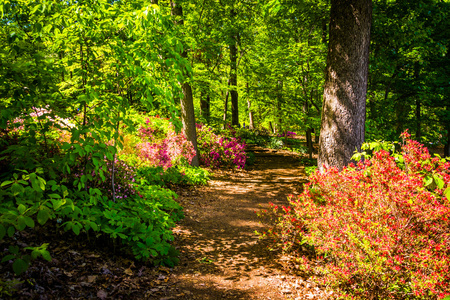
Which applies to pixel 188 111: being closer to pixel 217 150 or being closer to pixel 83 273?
pixel 217 150

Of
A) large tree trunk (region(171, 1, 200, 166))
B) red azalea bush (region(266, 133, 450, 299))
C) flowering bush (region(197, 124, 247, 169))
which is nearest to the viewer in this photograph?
red azalea bush (region(266, 133, 450, 299))

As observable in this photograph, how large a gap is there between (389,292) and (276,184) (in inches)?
251

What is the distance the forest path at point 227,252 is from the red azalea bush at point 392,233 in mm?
590

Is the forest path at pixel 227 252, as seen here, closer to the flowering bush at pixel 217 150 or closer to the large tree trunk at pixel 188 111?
the large tree trunk at pixel 188 111


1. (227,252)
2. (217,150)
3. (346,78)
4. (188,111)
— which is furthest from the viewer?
(217,150)

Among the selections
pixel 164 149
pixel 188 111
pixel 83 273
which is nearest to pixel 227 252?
pixel 83 273

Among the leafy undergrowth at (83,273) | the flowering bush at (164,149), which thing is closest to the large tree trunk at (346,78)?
the leafy undergrowth at (83,273)

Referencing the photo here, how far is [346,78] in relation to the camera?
4.33 m

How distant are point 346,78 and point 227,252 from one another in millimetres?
3530

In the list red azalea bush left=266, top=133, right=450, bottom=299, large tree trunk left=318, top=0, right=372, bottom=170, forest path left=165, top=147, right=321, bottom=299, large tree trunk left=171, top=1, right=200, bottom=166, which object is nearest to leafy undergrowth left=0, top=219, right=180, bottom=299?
forest path left=165, top=147, right=321, bottom=299

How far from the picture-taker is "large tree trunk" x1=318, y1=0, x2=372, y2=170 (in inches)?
167

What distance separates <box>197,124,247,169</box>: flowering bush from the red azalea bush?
7.28 meters

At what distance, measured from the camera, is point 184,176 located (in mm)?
7496

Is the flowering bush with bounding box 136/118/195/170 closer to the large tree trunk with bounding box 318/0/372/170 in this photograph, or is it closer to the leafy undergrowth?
the leafy undergrowth
